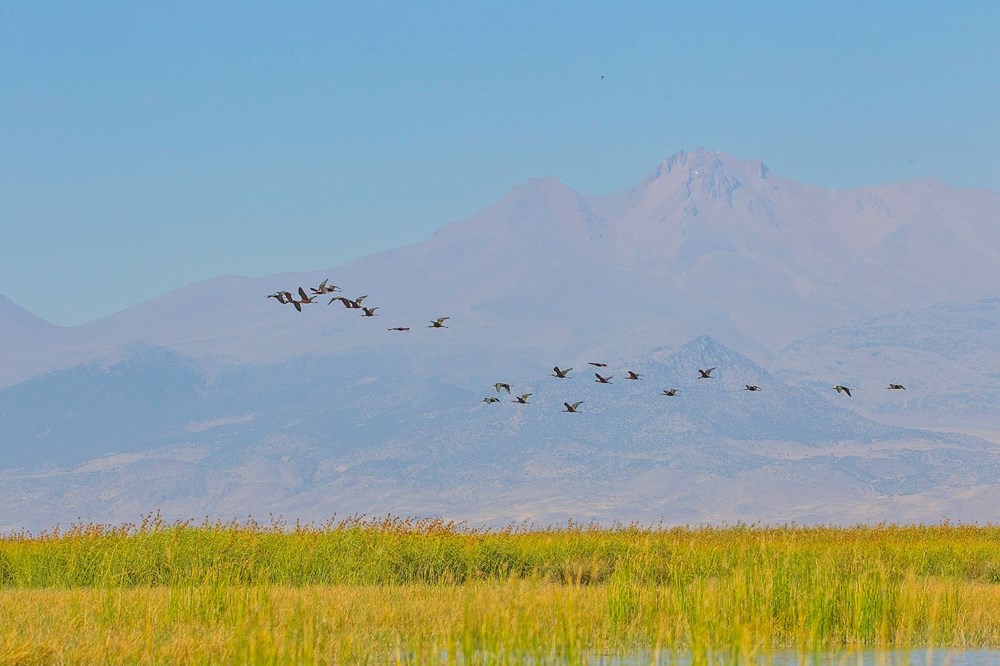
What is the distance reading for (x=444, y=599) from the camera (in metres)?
25.6

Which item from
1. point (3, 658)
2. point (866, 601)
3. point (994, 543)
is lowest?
point (3, 658)

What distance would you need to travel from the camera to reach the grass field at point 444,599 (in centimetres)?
1919

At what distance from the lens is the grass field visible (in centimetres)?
1919

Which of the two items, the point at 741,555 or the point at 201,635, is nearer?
the point at 201,635

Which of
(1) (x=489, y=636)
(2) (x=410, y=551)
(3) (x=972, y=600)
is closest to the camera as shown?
(1) (x=489, y=636)

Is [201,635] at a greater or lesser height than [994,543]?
lesser

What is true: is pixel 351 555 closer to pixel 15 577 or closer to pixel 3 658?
pixel 15 577

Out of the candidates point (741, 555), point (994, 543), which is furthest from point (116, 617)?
point (994, 543)

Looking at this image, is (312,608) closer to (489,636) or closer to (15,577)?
(489,636)

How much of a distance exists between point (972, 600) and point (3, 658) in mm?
16237

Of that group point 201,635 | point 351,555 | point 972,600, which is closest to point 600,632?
point 201,635

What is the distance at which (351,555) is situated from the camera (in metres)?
32.0

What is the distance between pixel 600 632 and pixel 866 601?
3.78 meters

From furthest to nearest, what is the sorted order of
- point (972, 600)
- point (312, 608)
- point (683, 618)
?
1. point (972, 600)
2. point (312, 608)
3. point (683, 618)
